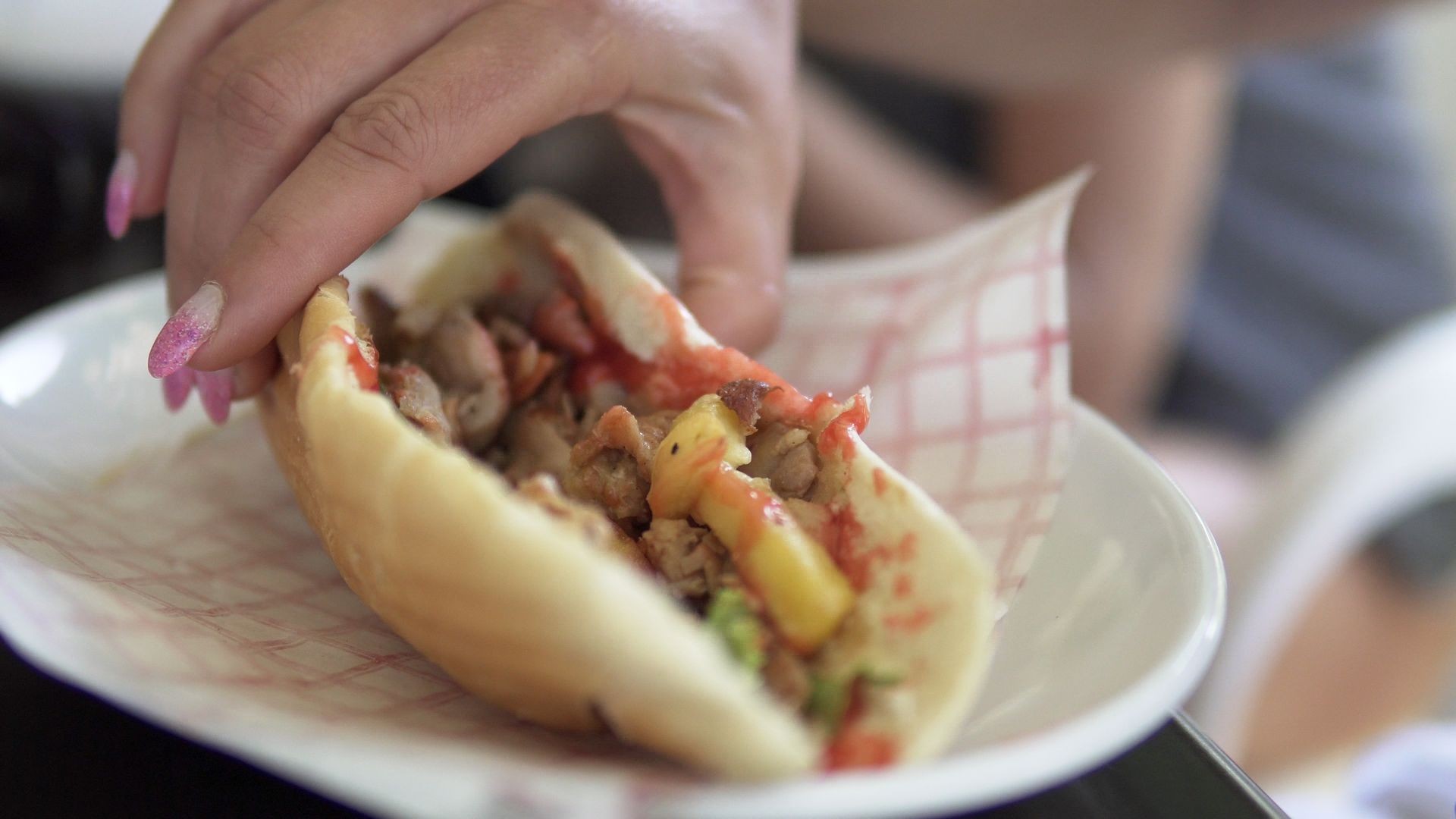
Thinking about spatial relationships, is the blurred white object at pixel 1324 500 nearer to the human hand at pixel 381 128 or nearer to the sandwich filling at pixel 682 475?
the human hand at pixel 381 128

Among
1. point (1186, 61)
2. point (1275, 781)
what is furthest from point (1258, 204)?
point (1275, 781)

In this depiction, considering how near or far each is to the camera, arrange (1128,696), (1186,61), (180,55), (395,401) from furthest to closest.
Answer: (1186,61), (180,55), (395,401), (1128,696)

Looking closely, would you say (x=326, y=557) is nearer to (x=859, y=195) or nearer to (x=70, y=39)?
(x=70, y=39)

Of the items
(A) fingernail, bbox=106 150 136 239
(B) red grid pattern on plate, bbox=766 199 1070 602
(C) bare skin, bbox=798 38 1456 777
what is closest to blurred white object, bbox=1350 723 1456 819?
(B) red grid pattern on plate, bbox=766 199 1070 602

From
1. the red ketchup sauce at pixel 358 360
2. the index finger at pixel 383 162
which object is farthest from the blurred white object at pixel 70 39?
the red ketchup sauce at pixel 358 360

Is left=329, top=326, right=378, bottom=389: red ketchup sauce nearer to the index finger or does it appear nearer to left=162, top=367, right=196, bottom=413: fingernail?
the index finger

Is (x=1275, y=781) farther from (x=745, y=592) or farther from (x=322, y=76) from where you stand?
(x=322, y=76)

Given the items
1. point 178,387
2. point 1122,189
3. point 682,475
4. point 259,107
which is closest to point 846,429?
point 682,475
